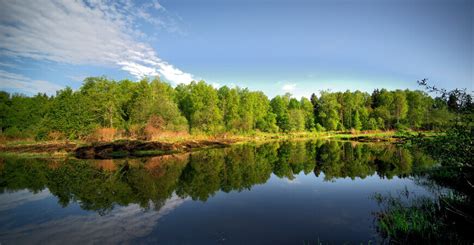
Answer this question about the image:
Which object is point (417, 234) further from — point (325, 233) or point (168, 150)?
point (168, 150)

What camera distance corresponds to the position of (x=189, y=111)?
6725 cm

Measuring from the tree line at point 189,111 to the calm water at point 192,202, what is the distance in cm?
626

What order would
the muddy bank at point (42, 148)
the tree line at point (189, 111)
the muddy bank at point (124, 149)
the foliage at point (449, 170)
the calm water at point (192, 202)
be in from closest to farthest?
the foliage at point (449, 170)
the calm water at point (192, 202)
the muddy bank at point (124, 149)
the muddy bank at point (42, 148)
the tree line at point (189, 111)

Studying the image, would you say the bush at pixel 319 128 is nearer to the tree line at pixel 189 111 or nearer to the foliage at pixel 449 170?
the tree line at pixel 189 111

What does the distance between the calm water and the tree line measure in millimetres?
6256

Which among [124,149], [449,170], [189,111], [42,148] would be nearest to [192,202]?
[449,170]

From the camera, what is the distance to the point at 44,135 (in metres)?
43.2

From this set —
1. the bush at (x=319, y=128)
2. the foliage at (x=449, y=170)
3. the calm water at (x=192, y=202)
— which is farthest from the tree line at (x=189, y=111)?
the calm water at (x=192, y=202)

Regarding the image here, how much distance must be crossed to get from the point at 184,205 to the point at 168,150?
2246cm

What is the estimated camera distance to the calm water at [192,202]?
9.00 metres

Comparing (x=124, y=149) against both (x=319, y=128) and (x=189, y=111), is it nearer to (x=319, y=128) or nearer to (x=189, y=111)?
(x=189, y=111)

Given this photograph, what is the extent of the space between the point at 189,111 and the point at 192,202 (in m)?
55.8

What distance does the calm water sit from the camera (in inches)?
354

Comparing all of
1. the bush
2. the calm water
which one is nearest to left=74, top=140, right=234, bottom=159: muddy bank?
the calm water
